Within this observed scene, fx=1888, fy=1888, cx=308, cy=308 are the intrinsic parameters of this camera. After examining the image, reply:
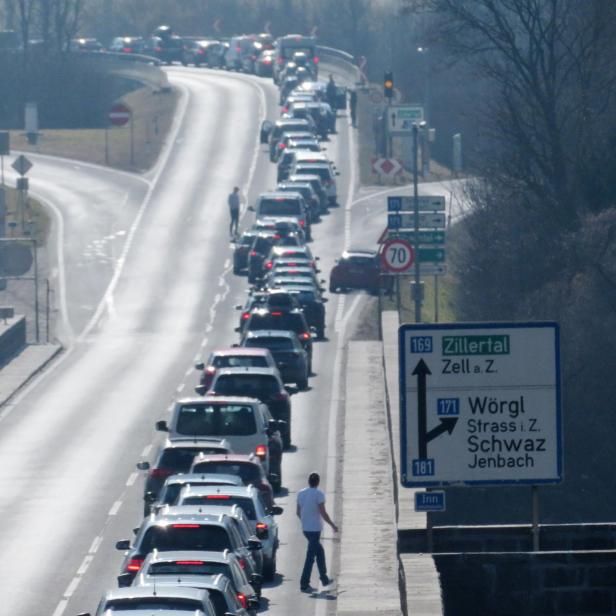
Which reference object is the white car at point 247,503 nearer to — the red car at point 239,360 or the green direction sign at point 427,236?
the red car at point 239,360

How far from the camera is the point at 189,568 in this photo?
17297 millimetres

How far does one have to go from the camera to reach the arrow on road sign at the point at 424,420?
11.7 m

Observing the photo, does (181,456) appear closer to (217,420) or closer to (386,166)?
(217,420)

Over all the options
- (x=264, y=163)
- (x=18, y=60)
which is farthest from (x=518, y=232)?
(x=18, y=60)

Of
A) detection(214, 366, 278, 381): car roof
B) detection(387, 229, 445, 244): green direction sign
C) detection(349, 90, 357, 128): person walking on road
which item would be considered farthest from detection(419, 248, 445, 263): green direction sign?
detection(349, 90, 357, 128): person walking on road

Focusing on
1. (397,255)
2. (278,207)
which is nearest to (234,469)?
(397,255)

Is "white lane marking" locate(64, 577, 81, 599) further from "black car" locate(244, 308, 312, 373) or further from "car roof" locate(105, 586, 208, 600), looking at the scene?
"black car" locate(244, 308, 312, 373)

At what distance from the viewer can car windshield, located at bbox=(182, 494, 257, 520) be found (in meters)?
21.2

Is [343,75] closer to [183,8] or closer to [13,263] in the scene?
[183,8]

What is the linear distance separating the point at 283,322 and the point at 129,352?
5111 millimetres

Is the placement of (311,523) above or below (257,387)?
below

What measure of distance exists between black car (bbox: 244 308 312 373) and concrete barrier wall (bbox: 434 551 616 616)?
97.1 feet

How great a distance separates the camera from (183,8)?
14438cm

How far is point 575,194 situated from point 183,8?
94630mm
